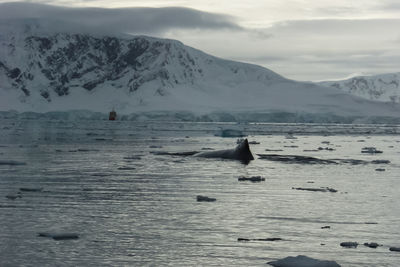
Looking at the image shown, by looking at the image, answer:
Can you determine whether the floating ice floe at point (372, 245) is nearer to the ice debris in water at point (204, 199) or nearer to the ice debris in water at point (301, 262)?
the ice debris in water at point (301, 262)

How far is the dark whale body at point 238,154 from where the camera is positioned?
35438 millimetres

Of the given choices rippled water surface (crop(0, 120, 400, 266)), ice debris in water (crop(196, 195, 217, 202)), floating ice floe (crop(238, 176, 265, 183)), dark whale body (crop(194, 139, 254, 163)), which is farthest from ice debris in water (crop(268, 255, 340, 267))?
dark whale body (crop(194, 139, 254, 163))

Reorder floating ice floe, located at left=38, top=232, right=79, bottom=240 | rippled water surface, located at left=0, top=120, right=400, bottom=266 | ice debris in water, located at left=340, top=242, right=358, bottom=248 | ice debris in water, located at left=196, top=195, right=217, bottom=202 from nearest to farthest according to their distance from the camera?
1. rippled water surface, located at left=0, top=120, right=400, bottom=266
2. ice debris in water, located at left=340, top=242, right=358, bottom=248
3. floating ice floe, located at left=38, top=232, right=79, bottom=240
4. ice debris in water, located at left=196, top=195, right=217, bottom=202

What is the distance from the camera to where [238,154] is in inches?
1419

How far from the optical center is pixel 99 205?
17688 millimetres

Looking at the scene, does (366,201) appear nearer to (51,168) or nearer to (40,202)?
(40,202)

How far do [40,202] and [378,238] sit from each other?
897 cm

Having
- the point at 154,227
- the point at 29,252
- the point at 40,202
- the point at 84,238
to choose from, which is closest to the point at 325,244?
the point at 154,227

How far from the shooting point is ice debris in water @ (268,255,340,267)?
11.2 meters

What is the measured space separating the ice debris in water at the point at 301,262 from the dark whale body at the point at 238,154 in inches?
909

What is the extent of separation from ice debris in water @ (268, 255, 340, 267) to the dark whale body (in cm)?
2308

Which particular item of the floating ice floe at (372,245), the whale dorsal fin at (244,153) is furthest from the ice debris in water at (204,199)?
the whale dorsal fin at (244,153)

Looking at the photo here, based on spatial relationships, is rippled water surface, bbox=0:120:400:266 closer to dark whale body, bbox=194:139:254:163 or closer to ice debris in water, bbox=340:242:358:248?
ice debris in water, bbox=340:242:358:248

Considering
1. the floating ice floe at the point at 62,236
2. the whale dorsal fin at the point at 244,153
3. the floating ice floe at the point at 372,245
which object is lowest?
the floating ice floe at the point at 372,245
